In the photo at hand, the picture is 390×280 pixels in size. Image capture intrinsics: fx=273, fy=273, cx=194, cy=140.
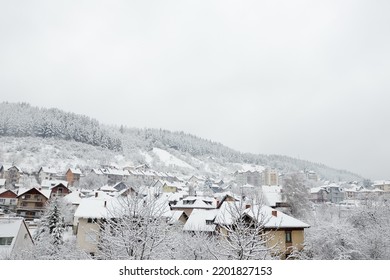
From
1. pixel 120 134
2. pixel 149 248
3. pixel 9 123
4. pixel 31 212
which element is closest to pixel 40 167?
pixel 31 212

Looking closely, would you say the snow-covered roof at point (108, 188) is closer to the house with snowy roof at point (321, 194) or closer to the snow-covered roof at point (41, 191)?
the snow-covered roof at point (41, 191)

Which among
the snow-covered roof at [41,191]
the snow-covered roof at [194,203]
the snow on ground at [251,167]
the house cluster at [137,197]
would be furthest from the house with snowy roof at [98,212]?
the snow on ground at [251,167]

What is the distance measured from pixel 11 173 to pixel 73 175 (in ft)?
27.3

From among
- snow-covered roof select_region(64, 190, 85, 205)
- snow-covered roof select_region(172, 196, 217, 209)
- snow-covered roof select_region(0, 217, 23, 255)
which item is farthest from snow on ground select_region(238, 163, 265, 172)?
snow-covered roof select_region(0, 217, 23, 255)

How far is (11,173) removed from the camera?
11.7 meters

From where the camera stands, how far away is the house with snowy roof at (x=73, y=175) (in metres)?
18.9

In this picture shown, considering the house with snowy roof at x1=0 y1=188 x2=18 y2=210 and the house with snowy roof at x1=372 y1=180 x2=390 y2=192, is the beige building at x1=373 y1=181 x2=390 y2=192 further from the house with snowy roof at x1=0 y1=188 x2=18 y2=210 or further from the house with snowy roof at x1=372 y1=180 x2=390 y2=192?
the house with snowy roof at x1=0 y1=188 x2=18 y2=210

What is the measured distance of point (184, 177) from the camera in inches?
1078

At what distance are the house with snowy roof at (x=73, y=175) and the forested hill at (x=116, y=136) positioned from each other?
536 cm

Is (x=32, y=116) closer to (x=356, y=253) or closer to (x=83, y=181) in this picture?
(x=356, y=253)

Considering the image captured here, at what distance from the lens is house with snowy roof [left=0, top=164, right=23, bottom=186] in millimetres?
11043

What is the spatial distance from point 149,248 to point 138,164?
14.4 metres

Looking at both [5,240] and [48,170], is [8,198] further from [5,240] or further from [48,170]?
[5,240]
